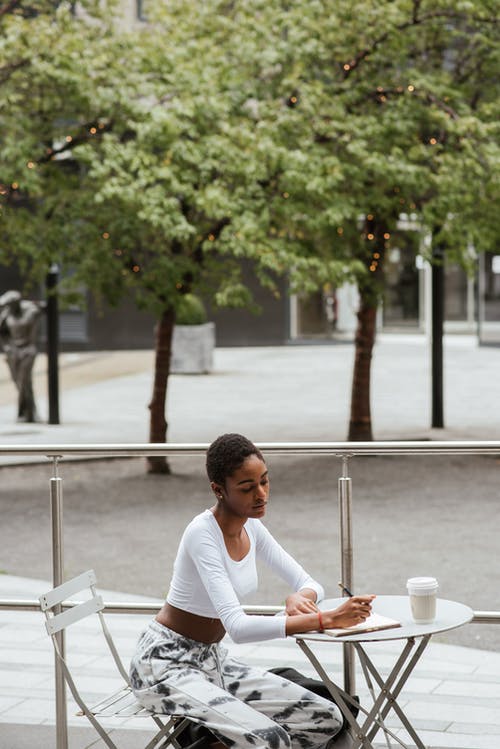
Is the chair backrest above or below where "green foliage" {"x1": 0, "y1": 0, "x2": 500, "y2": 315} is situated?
below

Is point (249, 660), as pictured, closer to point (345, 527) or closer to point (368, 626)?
point (345, 527)

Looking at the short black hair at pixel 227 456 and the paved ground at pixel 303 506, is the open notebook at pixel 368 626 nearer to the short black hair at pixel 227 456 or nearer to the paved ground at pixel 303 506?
the short black hair at pixel 227 456

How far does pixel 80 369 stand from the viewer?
109 ft

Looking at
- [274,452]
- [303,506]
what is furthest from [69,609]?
[303,506]

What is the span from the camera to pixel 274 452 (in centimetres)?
498

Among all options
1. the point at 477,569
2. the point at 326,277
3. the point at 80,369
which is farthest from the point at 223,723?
the point at 80,369

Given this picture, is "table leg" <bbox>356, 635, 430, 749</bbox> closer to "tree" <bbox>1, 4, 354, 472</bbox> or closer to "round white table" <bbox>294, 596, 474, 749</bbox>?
"round white table" <bbox>294, 596, 474, 749</bbox>

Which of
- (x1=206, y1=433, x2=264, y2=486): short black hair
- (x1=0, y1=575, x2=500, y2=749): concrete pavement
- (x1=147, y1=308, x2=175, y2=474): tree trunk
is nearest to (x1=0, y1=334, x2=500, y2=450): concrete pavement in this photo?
(x1=147, y1=308, x2=175, y2=474): tree trunk

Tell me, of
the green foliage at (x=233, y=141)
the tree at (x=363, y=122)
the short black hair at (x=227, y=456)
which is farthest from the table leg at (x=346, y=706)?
the tree at (x=363, y=122)

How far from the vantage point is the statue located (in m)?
21.0

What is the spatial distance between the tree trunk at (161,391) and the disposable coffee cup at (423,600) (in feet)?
38.3

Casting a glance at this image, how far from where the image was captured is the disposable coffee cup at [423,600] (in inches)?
166

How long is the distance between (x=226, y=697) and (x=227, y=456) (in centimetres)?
76

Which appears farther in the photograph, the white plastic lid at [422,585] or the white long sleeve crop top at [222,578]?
the white plastic lid at [422,585]
